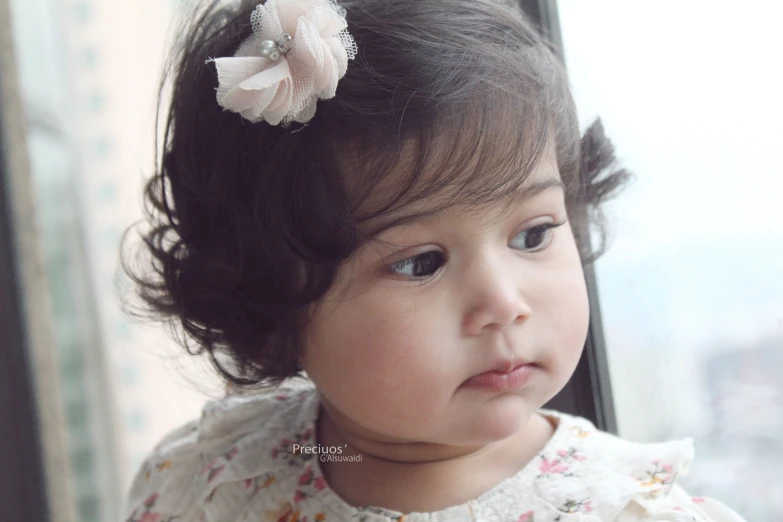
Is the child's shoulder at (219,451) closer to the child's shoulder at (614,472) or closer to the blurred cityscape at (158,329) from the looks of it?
the blurred cityscape at (158,329)

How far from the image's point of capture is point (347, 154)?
736 mm

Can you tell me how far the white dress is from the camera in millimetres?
750

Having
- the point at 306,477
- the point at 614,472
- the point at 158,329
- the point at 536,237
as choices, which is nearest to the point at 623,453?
the point at 614,472

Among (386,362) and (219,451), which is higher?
(386,362)

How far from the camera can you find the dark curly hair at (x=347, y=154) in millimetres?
714

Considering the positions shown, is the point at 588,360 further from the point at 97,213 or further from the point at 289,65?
the point at 97,213

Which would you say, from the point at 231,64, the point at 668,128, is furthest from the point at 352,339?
the point at 668,128

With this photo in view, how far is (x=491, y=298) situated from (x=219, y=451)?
19.9 inches

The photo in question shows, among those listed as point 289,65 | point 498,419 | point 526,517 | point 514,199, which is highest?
point 289,65

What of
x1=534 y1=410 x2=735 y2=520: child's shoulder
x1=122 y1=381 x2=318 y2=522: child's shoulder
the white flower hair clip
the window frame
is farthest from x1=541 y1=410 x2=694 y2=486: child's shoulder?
the white flower hair clip

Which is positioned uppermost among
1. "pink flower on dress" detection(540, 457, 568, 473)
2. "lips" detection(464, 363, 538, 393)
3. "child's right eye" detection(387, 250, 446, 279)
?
"child's right eye" detection(387, 250, 446, 279)

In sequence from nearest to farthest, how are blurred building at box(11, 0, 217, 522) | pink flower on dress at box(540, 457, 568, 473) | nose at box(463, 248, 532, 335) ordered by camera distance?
nose at box(463, 248, 532, 335) < pink flower on dress at box(540, 457, 568, 473) < blurred building at box(11, 0, 217, 522)

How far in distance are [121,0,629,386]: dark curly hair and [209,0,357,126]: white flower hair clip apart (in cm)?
3

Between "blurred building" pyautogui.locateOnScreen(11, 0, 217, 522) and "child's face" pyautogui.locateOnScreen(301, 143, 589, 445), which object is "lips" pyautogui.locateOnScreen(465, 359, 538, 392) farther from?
"blurred building" pyautogui.locateOnScreen(11, 0, 217, 522)
